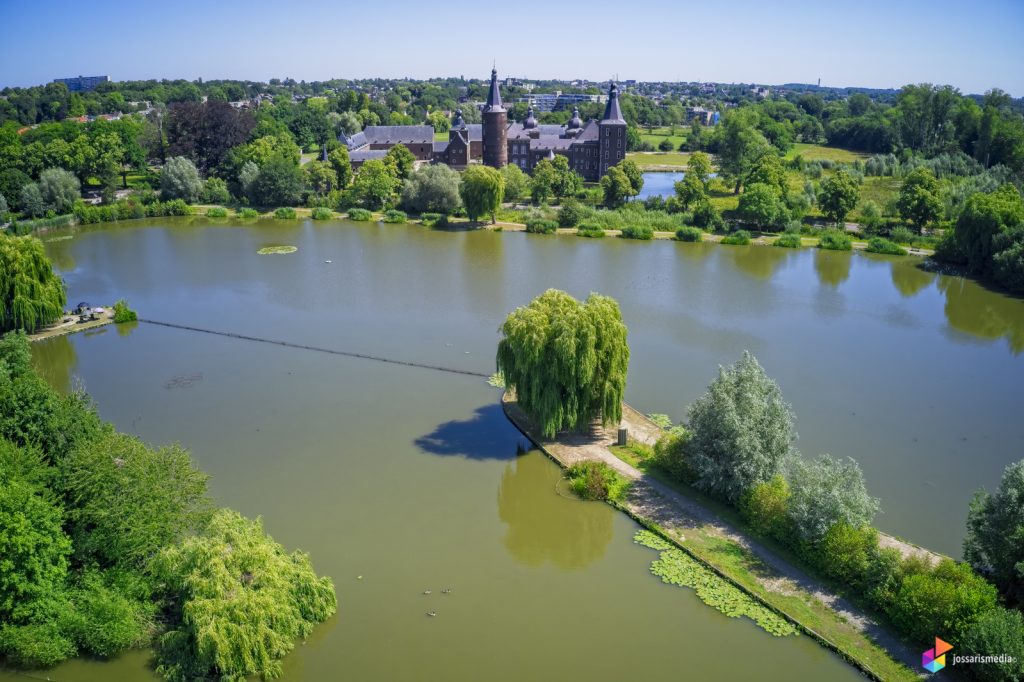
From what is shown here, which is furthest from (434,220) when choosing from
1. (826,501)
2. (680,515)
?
(826,501)

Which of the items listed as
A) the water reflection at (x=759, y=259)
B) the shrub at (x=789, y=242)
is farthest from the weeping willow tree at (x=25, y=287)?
the shrub at (x=789, y=242)

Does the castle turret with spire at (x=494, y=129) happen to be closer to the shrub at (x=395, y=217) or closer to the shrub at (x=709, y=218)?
the shrub at (x=395, y=217)

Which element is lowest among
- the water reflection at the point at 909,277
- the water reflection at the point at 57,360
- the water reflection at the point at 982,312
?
the water reflection at the point at 57,360

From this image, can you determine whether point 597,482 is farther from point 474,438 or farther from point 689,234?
point 689,234

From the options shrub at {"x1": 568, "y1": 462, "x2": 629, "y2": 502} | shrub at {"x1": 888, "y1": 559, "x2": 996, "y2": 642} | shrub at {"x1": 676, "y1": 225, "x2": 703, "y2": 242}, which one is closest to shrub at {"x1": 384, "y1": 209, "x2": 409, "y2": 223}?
shrub at {"x1": 676, "y1": 225, "x2": 703, "y2": 242}

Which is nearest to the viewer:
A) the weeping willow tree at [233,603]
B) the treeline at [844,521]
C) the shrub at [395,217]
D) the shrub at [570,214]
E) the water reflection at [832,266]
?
the weeping willow tree at [233,603]
